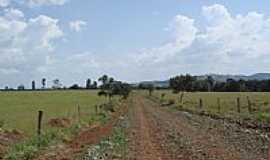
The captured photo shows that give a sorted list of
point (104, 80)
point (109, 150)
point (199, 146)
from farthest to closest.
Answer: point (104, 80)
point (199, 146)
point (109, 150)

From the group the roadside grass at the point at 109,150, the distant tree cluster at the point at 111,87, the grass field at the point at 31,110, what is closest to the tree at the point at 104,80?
the distant tree cluster at the point at 111,87

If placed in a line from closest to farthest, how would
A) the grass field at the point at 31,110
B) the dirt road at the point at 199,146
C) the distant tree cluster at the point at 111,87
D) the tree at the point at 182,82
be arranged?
the dirt road at the point at 199,146
the grass field at the point at 31,110
the distant tree cluster at the point at 111,87
the tree at the point at 182,82

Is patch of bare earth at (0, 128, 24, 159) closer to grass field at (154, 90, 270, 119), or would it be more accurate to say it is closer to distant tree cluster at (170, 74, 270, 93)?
grass field at (154, 90, 270, 119)

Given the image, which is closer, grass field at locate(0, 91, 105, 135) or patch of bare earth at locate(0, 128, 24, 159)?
A: patch of bare earth at locate(0, 128, 24, 159)

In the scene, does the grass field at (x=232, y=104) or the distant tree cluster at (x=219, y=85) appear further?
the distant tree cluster at (x=219, y=85)

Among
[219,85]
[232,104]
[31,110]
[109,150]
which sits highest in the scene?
[219,85]

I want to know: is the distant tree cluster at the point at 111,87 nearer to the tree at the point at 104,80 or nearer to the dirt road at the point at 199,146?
the tree at the point at 104,80

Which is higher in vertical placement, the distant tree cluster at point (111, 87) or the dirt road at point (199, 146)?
the distant tree cluster at point (111, 87)

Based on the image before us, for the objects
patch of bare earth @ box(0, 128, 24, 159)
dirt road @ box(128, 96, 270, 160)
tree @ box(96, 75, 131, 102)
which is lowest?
dirt road @ box(128, 96, 270, 160)

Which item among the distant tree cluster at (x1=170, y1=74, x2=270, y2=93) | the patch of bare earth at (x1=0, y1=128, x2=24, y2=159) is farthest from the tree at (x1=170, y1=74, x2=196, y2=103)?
the patch of bare earth at (x1=0, y1=128, x2=24, y2=159)

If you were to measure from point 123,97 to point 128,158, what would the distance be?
302 ft

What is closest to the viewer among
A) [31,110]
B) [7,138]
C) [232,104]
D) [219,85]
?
[7,138]

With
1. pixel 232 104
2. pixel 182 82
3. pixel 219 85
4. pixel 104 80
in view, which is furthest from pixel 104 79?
pixel 219 85

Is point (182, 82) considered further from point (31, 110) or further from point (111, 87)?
point (31, 110)
